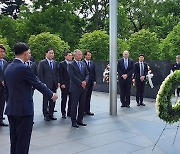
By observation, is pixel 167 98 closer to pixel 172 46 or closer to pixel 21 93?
pixel 21 93

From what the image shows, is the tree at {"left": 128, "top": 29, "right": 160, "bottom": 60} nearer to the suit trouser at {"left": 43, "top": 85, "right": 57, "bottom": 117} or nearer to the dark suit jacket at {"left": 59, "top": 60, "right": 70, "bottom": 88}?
the dark suit jacket at {"left": 59, "top": 60, "right": 70, "bottom": 88}

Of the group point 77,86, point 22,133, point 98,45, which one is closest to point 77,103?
point 77,86

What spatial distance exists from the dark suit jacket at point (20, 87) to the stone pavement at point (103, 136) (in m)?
1.47

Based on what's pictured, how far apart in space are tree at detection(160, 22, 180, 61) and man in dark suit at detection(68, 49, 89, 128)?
37.5ft

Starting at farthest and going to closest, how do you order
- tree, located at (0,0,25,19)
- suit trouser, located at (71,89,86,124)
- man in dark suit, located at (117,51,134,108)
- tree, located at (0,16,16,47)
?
tree, located at (0,0,25,19), tree, located at (0,16,16,47), man in dark suit, located at (117,51,134,108), suit trouser, located at (71,89,86,124)

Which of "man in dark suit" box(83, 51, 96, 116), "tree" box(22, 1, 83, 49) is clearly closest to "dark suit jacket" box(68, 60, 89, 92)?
"man in dark suit" box(83, 51, 96, 116)

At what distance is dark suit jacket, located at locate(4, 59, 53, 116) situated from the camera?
424cm

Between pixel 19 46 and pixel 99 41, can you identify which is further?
pixel 99 41

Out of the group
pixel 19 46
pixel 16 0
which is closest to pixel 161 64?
pixel 19 46

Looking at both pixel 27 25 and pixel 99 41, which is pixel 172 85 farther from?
pixel 27 25

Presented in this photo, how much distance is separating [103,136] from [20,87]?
2814 millimetres

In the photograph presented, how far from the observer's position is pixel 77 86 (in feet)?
24.5

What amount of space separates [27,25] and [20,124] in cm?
2626

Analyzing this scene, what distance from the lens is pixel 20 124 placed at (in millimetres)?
4305
